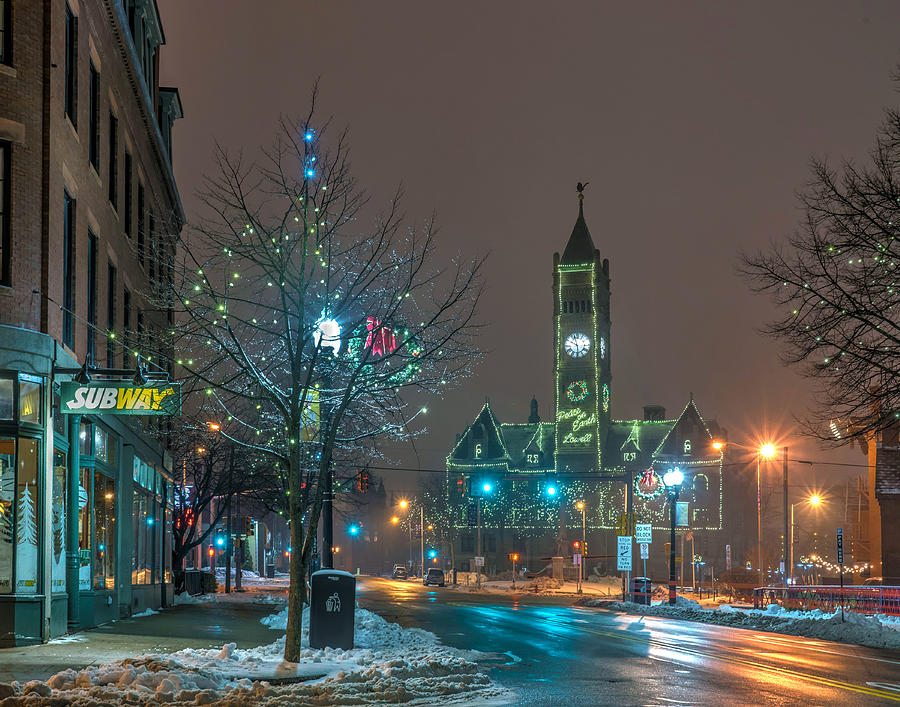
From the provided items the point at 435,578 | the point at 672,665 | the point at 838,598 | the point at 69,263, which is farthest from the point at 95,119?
the point at 435,578

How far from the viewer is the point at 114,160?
2458cm

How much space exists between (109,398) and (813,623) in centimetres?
1959

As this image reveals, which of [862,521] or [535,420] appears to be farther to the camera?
[535,420]

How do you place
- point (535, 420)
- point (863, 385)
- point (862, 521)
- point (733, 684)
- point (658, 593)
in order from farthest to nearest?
point (535, 420), point (862, 521), point (658, 593), point (863, 385), point (733, 684)

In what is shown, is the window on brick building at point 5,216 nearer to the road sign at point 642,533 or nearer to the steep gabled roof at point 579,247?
the road sign at point 642,533

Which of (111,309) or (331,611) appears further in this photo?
(111,309)

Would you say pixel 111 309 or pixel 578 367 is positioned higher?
pixel 578 367

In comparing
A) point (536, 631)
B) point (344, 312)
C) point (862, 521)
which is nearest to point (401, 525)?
point (862, 521)

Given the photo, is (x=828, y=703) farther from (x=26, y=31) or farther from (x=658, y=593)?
(x=658, y=593)

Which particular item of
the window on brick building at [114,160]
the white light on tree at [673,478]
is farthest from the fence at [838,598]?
the window on brick building at [114,160]

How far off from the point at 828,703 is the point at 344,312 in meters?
9.47

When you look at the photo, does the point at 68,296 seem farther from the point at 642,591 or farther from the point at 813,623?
the point at 642,591

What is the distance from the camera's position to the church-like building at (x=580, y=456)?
11294cm

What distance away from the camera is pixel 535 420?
152m
